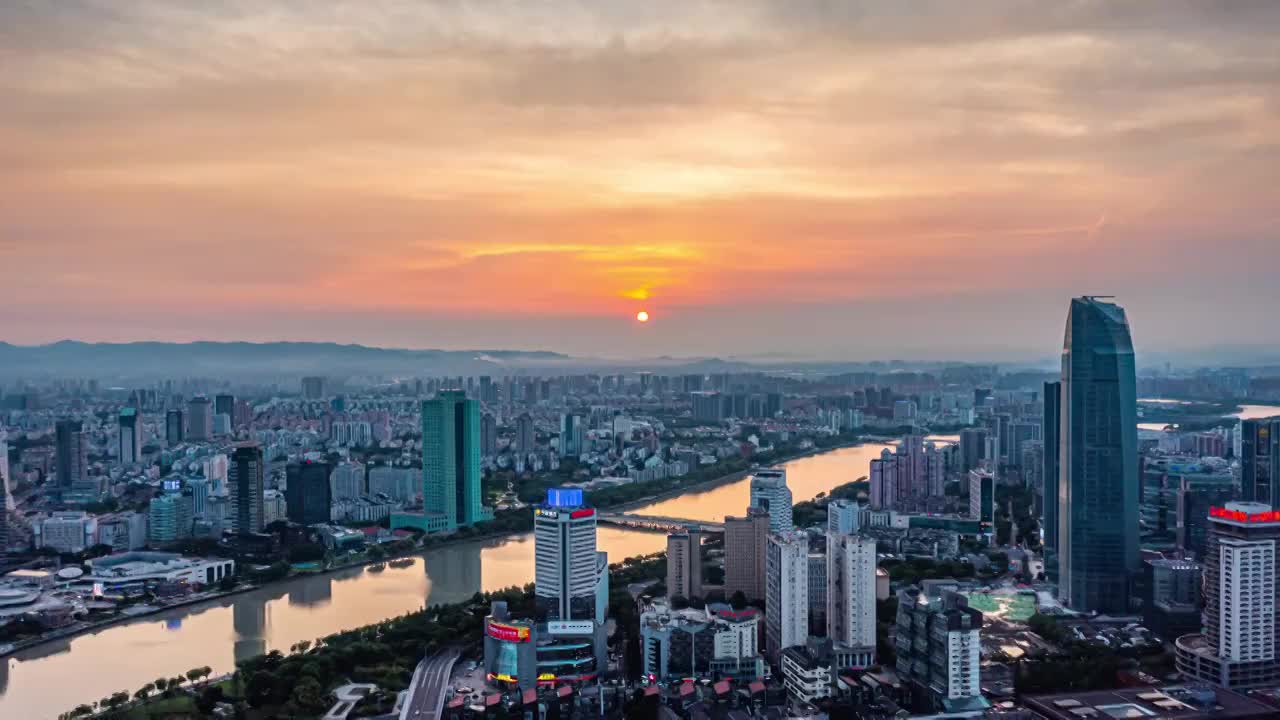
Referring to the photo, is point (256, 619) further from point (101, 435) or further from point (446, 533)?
point (101, 435)

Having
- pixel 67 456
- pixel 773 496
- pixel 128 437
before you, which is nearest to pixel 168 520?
pixel 67 456

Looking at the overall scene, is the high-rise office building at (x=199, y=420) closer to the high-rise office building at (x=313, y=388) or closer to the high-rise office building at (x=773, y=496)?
the high-rise office building at (x=313, y=388)

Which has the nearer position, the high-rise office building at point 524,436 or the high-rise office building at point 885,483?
the high-rise office building at point 885,483

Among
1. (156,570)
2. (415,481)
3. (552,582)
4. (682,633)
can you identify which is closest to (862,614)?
(682,633)

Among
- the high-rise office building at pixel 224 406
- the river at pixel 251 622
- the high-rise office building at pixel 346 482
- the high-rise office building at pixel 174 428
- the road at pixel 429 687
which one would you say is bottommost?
Answer: the river at pixel 251 622

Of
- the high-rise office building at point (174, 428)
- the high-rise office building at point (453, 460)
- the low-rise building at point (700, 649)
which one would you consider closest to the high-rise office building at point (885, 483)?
the high-rise office building at point (453, 460)

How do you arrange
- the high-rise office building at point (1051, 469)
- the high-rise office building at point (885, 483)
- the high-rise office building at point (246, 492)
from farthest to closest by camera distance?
the high-rise office building at point (885, 483) → the high-rise office building at point (246, 492) → the high-rise office building at point (1051, 469)

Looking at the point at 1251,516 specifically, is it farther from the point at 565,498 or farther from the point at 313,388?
the point at 313,388
